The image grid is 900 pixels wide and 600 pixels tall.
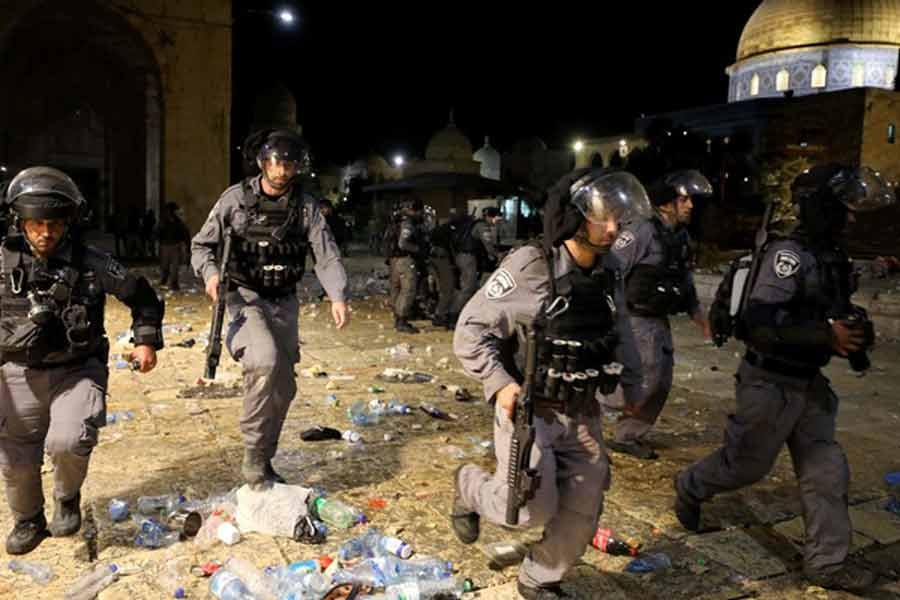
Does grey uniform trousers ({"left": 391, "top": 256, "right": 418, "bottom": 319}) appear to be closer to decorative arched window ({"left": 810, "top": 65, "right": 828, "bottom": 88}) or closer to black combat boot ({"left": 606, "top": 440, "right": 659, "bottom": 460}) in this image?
black combat boot ({"left": 606, "top": 440, "right": 659, "bottom": 460})

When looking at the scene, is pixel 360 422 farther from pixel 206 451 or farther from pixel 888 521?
pixel 888 521

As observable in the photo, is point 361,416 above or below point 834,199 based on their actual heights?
below

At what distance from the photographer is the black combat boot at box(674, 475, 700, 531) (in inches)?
153

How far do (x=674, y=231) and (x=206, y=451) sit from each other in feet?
11.7

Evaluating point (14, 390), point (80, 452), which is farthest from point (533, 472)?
point (14, 390)

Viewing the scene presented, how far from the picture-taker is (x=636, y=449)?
5.16 m

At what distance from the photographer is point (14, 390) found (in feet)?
10.9

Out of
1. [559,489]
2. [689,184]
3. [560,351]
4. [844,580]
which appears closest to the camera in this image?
[560,351]

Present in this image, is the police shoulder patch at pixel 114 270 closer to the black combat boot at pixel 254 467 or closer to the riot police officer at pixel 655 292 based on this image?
the black combat boot at pixel 254 467

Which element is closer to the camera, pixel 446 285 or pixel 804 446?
pixel 804 446

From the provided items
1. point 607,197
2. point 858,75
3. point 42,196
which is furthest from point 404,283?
point 858,75

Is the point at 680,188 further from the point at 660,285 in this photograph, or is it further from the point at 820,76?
the point at 820,76

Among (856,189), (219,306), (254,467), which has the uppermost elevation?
(856,189)

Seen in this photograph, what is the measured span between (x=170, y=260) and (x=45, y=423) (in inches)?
427
